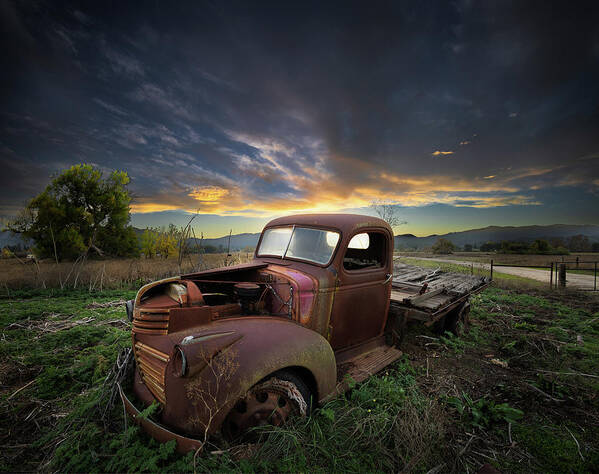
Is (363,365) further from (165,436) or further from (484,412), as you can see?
(165,436)

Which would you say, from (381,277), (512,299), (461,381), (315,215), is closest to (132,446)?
(315,215)

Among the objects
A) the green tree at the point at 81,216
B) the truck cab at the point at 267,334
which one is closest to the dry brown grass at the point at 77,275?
the truck cab at the point at 267,334

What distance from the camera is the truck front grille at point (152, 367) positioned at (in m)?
1.96

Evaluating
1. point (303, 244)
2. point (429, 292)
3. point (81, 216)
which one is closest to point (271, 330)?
point (303, 244)

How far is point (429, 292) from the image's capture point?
446 cm

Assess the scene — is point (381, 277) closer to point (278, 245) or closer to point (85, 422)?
point (278, 245)

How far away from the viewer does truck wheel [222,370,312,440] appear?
2.00 metres

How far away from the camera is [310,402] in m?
2.27

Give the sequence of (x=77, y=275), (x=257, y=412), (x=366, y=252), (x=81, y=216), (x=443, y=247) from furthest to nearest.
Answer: (x=443, y=247)
(x=81, y=216)
(x=77, y=275)
(x=366, y=252)
(x=257, y=412)

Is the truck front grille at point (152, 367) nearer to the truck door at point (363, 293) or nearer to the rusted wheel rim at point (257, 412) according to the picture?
A: the rusted wheel rim at point (257, 412)

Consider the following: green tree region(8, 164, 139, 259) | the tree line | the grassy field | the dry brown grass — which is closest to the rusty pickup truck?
the grassy field

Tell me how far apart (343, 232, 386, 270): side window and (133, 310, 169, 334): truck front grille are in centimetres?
252

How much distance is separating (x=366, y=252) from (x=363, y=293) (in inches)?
39.8

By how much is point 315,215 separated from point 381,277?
4.46 ft
